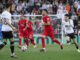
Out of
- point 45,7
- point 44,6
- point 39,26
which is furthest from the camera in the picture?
point 44,6

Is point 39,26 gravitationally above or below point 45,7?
below

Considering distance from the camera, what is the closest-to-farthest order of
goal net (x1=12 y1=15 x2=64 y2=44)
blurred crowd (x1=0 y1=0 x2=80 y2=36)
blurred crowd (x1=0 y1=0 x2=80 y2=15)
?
goal net (x1=12 y1=15 x2=64 y2=44), blurred crowd (x1=0 y1=0 x2=80 y2=36), blurred crowd (x1=0 y1=0 x2=80 y2=15)

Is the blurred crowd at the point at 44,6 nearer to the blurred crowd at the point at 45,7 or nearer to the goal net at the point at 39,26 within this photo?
the blurred crowd at the point at 45,7

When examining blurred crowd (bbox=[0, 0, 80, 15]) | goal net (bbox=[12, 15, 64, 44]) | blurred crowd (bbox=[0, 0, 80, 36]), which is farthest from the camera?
blurred crowd (bbox=[0, 0, 80, 15])

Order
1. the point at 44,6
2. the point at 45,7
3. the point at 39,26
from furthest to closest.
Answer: the point at 44,6
the point at 45,7
the point at 39,26

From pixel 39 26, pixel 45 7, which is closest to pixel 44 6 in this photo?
pixel 45 7

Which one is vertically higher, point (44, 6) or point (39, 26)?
point (44, 6)

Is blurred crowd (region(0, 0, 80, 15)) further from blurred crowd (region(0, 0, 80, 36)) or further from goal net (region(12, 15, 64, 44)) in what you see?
goal net (region(12, 15, 64, 44))

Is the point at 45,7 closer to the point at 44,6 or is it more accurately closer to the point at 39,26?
the point at 44,6

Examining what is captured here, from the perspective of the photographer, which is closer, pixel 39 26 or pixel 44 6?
pixel 39 26

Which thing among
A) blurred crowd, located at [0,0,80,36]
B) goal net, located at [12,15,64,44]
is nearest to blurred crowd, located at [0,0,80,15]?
blurred crowd, located at [0,0,80,36]

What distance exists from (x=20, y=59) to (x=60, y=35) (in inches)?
392

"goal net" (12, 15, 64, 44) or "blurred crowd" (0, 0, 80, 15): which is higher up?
"blurred crowd" (0, 0, 80, 15)

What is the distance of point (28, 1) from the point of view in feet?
95.7
